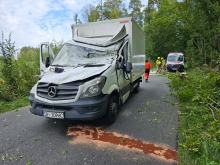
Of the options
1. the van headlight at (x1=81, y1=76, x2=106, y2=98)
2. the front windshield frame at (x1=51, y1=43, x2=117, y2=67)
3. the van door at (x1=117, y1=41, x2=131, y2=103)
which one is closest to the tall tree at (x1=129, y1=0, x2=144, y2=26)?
the van door at (x1=117, y1=41, x2=131, y2=103)

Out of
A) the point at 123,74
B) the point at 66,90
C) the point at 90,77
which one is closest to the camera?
the point at 66,90

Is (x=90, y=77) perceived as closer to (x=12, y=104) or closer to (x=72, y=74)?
(x=72, y=74)

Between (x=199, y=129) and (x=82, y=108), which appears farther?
(x=199, y=129)

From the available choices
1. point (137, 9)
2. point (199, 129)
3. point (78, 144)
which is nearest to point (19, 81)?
point (78, 144)

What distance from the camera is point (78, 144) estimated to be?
5.52 meters

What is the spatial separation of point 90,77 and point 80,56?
155 cm

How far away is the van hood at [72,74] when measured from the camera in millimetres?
6047

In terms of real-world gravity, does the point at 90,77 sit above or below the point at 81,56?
below

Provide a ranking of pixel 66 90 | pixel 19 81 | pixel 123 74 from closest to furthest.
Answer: pixel 66 90 → pixel 123 74 → pixel 19 81

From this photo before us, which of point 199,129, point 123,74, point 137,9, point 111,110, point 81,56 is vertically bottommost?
point 199,129

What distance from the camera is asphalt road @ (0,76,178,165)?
188 inches

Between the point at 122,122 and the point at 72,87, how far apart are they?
1.86 metres

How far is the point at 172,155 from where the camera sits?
484cm

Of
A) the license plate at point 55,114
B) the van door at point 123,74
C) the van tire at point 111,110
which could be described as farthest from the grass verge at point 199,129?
the license plate at point 55,114
